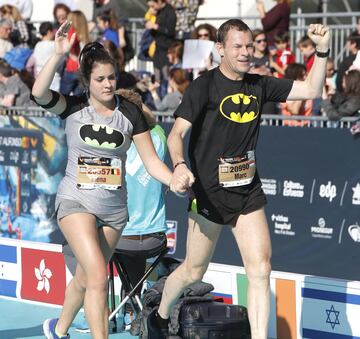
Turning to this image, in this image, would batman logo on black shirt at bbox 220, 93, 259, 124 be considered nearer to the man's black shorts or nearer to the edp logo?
the man's black shorts

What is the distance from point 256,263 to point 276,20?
263 inches

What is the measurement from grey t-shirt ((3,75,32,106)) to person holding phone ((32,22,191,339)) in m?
6.98

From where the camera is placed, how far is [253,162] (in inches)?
273

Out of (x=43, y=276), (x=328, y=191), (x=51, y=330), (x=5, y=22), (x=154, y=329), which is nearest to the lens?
(x=51, y=330)

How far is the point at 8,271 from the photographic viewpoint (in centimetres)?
968

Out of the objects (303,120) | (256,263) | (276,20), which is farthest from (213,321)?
(276,20)

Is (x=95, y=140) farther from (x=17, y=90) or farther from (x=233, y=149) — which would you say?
(x=17, y=90)

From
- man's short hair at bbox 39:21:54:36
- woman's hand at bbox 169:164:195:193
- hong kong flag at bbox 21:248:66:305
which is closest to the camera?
woman's hand at bbox 169:164:195:193

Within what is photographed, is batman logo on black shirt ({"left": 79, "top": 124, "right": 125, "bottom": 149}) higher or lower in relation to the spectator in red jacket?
lower

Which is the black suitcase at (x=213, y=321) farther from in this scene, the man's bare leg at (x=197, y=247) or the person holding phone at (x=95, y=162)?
the person holding phone at (x=95, y=162)

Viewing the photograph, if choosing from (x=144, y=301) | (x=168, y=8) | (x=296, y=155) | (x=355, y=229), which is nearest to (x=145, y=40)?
(x=168, y=8)

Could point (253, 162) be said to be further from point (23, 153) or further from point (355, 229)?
point (23, 153)

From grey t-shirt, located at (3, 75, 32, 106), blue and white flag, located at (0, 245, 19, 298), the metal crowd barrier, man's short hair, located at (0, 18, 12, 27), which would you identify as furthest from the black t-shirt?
man's short hair, located at (0, 18, 12, 27)

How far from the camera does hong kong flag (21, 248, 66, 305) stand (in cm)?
926
